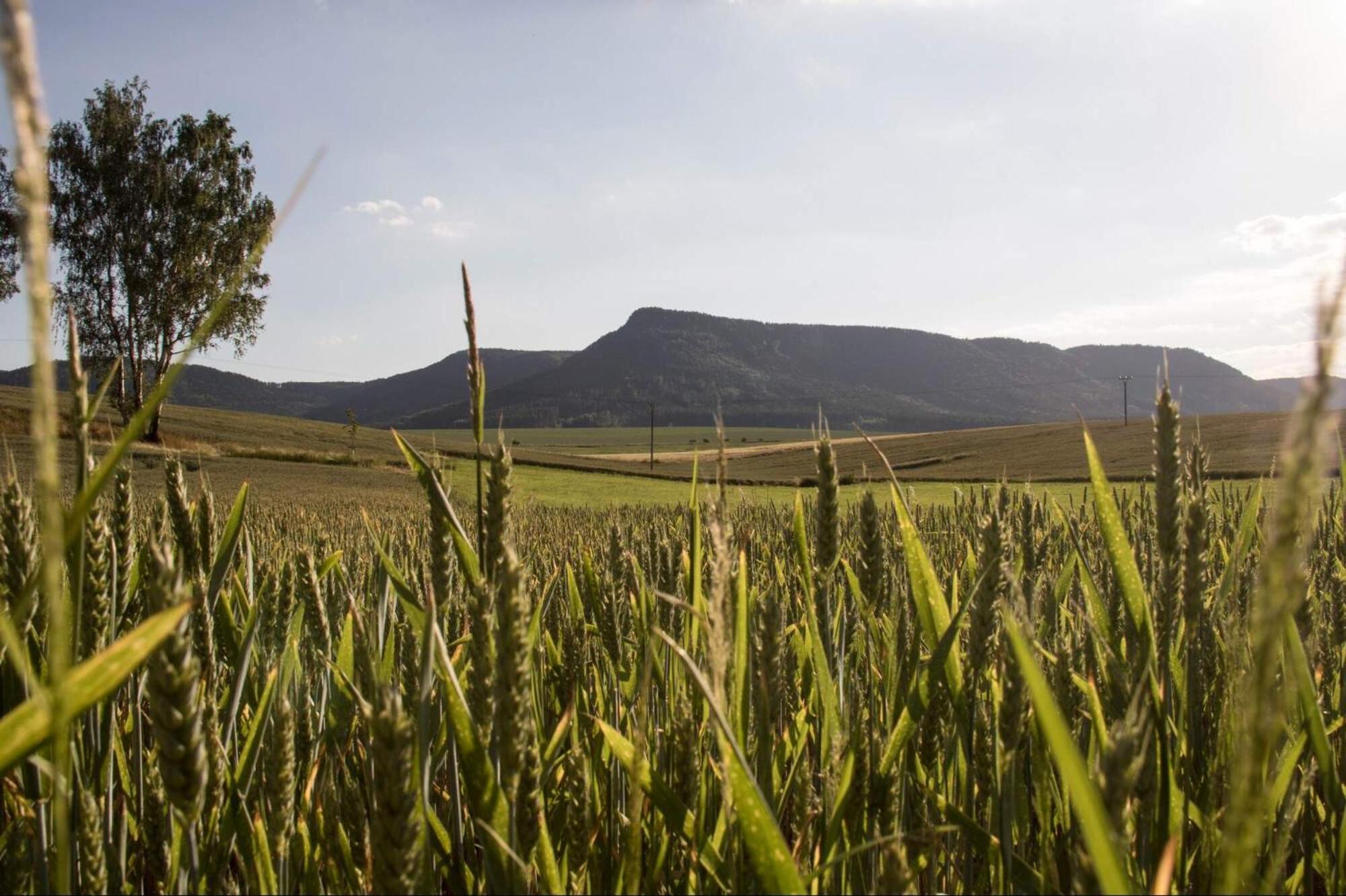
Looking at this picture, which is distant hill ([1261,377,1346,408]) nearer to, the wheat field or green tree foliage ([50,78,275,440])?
the wheat field

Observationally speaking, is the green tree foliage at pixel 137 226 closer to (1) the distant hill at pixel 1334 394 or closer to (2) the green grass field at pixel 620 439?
(1) the distant hill at pixel 1334 394

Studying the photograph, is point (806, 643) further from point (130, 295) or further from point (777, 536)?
point (130, 295)

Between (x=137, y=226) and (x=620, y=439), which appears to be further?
(x=620, y=439)

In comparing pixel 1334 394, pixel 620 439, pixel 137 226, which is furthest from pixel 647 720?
pixel 620 439

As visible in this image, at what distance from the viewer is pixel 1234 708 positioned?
1325mm

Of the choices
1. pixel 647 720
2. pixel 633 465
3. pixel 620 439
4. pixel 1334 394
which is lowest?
pixel 633 465

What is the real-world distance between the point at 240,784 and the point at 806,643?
131cm

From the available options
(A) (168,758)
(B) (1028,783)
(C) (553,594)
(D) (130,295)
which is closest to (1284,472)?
(A) (168,758)

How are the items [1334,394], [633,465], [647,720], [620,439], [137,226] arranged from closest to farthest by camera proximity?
[1334,394] < [647,720] < [137,226] < [633,465] < [620,439]

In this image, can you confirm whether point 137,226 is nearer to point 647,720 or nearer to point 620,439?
point 647,720

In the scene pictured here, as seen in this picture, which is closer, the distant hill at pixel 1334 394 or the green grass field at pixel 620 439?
the distant hill at pixel 1334 394

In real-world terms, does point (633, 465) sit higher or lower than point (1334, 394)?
lower

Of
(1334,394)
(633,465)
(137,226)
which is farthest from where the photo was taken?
(633,465)

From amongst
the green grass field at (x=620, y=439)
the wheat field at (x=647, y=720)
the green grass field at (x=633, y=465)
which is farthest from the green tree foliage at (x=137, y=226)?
the green grass field at (x=620, y=439)
